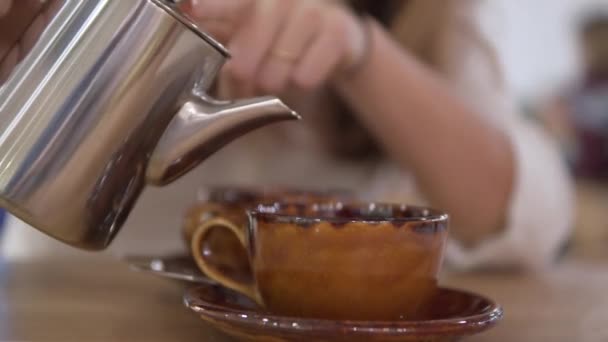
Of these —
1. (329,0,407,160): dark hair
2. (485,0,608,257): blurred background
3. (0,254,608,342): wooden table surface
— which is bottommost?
(0,254,608,342): wooden table surface

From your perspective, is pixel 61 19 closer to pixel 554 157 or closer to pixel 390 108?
pixel 390 108

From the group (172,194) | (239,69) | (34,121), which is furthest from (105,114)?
(172,194)

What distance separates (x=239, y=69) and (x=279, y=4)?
5 cm

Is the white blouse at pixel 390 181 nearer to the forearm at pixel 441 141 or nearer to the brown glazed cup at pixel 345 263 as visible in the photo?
the forearm at pixel 441 141

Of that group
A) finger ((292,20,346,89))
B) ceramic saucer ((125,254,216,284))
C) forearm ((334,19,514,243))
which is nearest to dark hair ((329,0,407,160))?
forearm ((334,19,514,243))

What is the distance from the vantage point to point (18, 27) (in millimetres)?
400

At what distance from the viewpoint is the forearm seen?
646 mm

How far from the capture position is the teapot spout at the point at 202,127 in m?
0.36

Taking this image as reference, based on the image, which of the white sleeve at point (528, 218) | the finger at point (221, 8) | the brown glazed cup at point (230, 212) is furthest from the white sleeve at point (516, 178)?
the finger at point (221, 8)

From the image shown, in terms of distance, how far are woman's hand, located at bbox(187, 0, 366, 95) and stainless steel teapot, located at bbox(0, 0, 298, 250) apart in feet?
0.31

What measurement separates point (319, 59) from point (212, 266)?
18 cm

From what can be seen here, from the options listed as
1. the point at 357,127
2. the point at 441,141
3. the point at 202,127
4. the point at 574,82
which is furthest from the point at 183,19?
the point at 574,82

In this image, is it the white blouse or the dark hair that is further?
the dark hair

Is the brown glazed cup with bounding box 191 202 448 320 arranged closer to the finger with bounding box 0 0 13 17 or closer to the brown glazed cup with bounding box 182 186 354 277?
the brown glazed cup with bounding box 182 186 354 277
